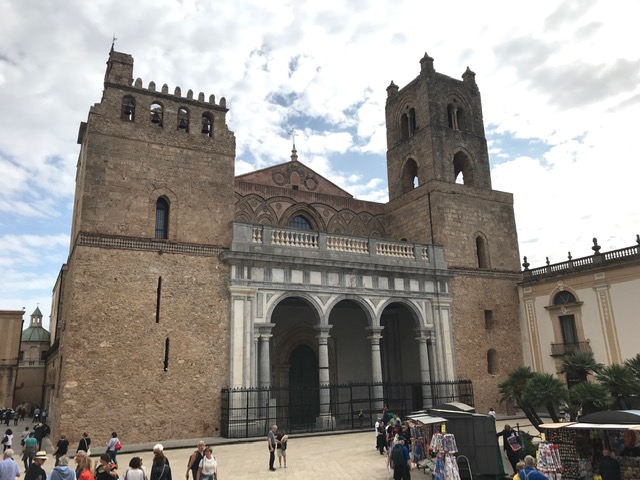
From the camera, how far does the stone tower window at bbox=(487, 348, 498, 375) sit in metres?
22.8

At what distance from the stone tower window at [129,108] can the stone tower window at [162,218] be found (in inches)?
127

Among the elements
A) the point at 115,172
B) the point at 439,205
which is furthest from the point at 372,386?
the point at 115,172

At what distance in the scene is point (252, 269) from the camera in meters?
18.5

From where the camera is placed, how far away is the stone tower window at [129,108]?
1848 cm

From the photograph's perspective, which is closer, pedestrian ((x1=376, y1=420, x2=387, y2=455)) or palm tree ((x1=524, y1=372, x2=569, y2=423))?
palm tree ((x1=524, y1=372, x2=569, y2=423))

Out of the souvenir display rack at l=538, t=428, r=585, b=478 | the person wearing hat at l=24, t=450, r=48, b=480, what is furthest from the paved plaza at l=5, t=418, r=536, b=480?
the person wearing hat at l=24, t=450, r=48, b=480

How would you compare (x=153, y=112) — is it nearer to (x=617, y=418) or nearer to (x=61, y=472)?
(x=61, y=472)

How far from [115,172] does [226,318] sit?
6.33 metres

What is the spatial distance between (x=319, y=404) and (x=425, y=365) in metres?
4.75

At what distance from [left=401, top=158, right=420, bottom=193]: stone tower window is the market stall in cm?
1771

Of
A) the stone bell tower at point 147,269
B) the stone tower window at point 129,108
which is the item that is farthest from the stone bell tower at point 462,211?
the stone tower window at point 129,108

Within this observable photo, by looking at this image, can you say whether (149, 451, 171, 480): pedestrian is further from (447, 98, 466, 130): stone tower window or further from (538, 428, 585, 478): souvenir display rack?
(447, 98, 466, 130): stone tower window

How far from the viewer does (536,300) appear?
23812 millimetres

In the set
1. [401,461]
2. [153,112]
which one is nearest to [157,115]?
[153,112]
